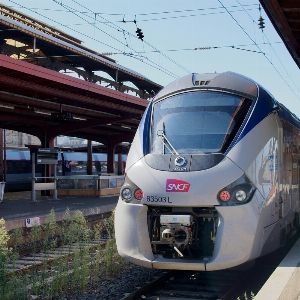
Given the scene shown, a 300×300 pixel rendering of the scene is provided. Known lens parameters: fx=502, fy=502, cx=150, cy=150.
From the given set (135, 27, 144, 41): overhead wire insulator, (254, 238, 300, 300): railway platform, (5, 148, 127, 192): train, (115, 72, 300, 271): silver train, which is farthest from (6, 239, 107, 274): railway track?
(5, 148, 127, 192): train

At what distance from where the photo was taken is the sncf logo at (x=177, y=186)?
20.3ft

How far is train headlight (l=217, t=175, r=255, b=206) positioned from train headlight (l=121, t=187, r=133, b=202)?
3.94 ft

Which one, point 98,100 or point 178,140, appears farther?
point 98,100

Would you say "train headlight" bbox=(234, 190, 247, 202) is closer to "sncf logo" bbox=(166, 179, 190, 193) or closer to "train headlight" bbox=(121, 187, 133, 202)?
"sncf logo" bbox=(166, 179, 190, 193)

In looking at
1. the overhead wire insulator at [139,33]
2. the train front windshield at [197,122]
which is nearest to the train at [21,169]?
the overhead wire insulator at [139,33]

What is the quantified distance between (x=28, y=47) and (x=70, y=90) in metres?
6.14

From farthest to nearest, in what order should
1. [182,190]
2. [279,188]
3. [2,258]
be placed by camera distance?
[279,188]
[2,258]
[182,190]

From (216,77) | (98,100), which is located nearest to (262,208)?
(216,77)

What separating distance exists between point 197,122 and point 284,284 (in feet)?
8.58

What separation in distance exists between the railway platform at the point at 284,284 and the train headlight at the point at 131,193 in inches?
75.2

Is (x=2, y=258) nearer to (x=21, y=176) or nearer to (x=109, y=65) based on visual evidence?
(x=109, y=65)

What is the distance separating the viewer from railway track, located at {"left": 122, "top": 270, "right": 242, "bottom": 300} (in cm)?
652

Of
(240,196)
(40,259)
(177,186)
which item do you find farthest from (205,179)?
(40,259)

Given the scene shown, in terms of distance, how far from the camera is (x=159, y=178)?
6430 mm
